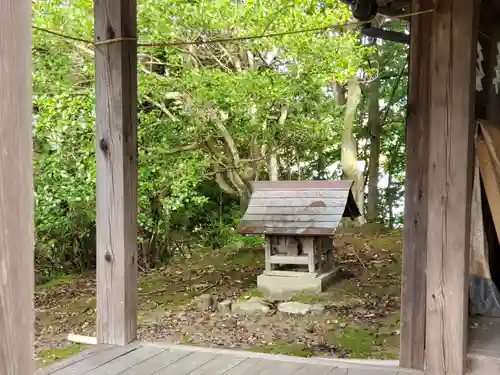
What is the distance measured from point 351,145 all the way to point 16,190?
1010 centimetres

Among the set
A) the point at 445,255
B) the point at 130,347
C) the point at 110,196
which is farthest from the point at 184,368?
the point at 445,255

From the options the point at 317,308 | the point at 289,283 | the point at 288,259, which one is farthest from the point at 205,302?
the point at 317,308

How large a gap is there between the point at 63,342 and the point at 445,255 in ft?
14.3

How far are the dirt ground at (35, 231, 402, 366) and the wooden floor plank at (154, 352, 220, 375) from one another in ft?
7.59

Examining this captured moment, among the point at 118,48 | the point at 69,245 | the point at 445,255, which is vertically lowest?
the point at 69,245

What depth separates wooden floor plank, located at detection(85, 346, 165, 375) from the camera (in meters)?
2.58

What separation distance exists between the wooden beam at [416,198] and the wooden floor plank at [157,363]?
3.62ft

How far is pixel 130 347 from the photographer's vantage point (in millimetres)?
2922

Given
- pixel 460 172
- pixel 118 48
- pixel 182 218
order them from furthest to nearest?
1. pixel 182 218
2. pixel 118 48
3. pixel 460 172

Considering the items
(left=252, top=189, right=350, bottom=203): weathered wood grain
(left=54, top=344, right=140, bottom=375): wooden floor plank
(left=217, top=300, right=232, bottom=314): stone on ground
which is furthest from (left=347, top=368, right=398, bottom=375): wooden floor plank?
(left=252, top=189, right=350, bottom=203): weathered wood grain

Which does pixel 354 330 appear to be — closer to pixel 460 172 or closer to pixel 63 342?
pixel 63 342

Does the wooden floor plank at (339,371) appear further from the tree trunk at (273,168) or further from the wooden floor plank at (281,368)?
the tree trunk at (273,168)

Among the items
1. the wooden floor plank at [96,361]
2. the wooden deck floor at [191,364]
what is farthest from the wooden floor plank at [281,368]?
the wooden floor plank at [96,361]

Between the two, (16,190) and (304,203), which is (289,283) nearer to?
(304,203)
